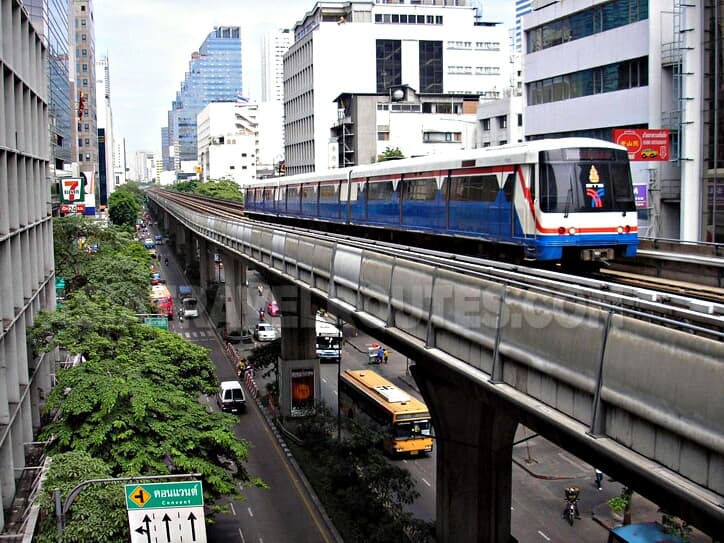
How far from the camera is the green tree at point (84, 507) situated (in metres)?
15.3

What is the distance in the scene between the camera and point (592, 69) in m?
38.2

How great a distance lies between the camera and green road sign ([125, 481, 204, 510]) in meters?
13.8

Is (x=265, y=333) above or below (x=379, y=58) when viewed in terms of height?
below

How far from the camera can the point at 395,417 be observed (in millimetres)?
31703

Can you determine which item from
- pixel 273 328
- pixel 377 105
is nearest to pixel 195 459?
pixel 273 328

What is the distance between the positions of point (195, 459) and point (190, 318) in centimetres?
4417

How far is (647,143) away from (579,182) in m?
16.3

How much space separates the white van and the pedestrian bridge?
19115mm

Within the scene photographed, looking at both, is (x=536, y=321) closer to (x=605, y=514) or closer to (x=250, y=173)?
(x=605, y=514)

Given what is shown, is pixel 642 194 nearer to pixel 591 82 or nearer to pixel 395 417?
pixel 591 82

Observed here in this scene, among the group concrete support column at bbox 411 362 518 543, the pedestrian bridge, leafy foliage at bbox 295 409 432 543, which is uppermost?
the pedestrian bridge

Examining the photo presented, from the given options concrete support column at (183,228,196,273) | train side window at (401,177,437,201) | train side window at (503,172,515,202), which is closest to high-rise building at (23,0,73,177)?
concrete support column at (183,228,196,273)

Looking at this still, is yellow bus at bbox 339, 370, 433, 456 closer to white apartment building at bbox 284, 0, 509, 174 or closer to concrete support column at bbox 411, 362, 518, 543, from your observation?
concrete support column at bbox 411, 362, 518, 543

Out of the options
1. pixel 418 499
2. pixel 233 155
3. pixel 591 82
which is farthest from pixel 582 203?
pixel 233 155
